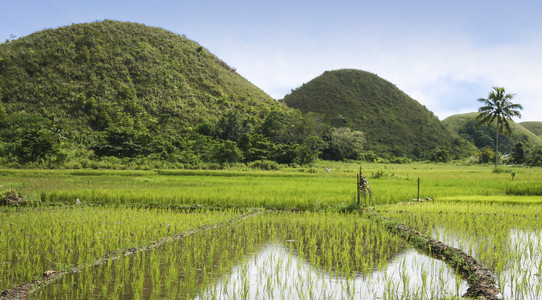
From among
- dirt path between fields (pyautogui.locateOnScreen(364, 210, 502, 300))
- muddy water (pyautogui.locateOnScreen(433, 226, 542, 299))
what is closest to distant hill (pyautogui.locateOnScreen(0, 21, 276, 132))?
dirt path between fields (pyautogui.locateOnScreen(364, 210, 502, 300))

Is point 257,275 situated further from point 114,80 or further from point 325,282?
point 114,80

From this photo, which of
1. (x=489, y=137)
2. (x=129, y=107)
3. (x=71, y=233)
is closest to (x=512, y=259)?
(x=71, y=233)

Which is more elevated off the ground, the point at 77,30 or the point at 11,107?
the point at 77,30

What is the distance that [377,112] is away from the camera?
89.8m

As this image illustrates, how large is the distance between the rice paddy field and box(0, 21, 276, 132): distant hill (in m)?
35.2

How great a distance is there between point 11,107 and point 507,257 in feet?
178

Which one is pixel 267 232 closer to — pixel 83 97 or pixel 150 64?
pixel 83 97

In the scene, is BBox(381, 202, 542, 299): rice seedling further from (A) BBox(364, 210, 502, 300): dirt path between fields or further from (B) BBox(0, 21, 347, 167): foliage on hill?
(B) BBox(0, 21, 347, 167): foliage on hill

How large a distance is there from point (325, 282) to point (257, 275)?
113 cm

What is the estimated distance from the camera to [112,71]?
2324 inches

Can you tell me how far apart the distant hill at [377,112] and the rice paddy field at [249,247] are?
59.4m

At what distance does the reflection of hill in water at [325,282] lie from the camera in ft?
18.5

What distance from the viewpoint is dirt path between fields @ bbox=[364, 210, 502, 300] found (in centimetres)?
559

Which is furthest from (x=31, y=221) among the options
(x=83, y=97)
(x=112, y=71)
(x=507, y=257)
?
(x=112, y=71)
